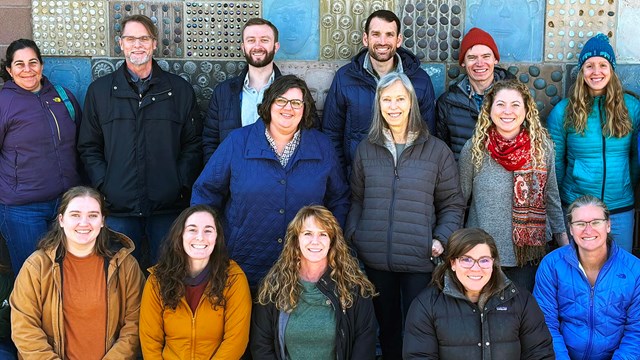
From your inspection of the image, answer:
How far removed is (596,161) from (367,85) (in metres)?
1.40

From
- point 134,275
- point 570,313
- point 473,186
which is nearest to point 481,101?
point 473,186

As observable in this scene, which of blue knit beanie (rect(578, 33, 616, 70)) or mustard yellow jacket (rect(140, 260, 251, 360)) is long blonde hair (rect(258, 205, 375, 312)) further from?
blue knit beanie (rect(578, 33, 616, 70))

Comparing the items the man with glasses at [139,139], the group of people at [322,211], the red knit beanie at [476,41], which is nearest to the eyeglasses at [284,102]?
the group of people at [322,211]

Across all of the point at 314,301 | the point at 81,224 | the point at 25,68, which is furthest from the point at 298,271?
the point at 25,68

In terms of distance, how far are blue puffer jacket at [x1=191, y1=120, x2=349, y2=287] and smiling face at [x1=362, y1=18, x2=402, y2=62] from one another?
72 cm

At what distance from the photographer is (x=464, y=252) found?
3.58m

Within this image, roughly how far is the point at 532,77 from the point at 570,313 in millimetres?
1842

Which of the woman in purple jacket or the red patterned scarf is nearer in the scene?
the red patterned scarf

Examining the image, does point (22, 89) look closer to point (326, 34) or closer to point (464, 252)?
point (326, 34)

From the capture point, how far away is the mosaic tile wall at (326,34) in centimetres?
505

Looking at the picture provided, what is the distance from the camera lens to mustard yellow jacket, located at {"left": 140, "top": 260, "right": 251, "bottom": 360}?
3.79 metres

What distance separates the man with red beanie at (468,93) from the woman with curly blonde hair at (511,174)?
304 mm

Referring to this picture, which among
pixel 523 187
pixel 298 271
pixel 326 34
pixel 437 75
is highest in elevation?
pixel 326 34

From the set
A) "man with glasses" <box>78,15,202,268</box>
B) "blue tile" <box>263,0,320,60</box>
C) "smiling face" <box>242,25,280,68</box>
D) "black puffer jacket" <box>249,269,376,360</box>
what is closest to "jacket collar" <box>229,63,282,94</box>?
"smiling face" <box>242,25,280,68</box>
